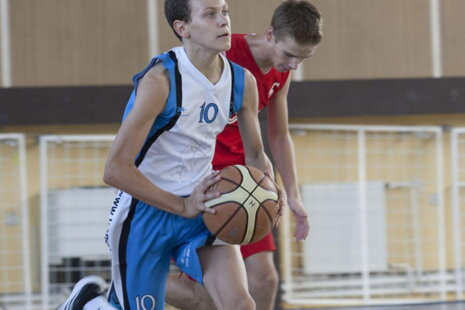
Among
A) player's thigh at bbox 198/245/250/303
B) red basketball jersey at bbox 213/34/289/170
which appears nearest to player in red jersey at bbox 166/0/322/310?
red basketball jersey at bbox 213/34/289/170

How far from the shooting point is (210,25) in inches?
137

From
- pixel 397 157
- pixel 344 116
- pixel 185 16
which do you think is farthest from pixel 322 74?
pixel 185 16

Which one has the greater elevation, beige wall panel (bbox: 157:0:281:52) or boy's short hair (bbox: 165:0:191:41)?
beige wall panel (bbox: 157:0:281:52)

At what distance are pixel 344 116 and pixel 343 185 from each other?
1.75ft

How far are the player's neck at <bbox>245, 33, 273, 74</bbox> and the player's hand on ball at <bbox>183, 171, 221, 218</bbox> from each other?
1021 mm

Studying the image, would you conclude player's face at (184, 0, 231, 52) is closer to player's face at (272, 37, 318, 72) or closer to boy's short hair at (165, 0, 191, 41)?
boy's short hair at (165, 0, 191, 41)

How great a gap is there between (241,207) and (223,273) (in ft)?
0.99

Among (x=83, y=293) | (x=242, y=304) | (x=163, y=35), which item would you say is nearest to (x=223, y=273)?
(x=242, y=304)

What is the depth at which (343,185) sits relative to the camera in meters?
6.77

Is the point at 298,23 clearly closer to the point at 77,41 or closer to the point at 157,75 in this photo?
the point at 157,75

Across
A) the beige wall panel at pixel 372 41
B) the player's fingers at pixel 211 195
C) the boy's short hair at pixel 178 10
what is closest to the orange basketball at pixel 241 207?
the player's fingers at pixel 211 195

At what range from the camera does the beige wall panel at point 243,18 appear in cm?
674

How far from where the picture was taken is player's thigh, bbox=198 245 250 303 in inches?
138

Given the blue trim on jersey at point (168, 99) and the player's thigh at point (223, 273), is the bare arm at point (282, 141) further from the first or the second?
the blue trim on jersey at point (168, 99)
